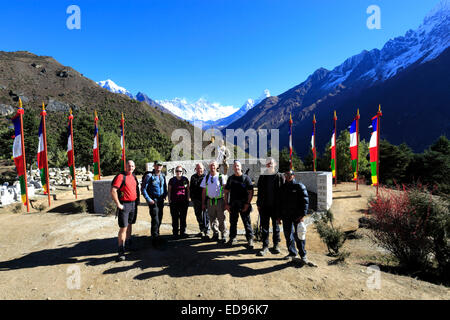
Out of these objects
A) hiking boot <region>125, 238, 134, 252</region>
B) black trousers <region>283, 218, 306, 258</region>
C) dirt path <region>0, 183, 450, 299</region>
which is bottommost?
A: dirt path <region>0, 183, 450, 299</region>

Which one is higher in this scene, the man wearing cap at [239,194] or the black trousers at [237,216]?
the man wearing cap at [239,194]

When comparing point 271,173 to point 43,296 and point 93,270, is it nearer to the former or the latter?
point 93,270

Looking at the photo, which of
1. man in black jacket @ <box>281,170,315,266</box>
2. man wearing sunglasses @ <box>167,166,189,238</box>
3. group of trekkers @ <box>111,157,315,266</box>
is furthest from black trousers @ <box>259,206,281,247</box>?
man wearing sunglasses @ <box>167,166,189,238</box>

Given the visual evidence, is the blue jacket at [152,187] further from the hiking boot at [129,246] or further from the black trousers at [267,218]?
the black trousers at [267,218]

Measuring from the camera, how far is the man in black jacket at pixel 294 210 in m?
4.09

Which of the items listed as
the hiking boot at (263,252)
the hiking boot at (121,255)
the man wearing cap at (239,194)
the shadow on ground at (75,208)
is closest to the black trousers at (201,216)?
the man wearing cap at (239,194)

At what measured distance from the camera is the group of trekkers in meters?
4.20

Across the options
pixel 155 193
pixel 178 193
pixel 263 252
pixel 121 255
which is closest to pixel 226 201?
pixel 178 193

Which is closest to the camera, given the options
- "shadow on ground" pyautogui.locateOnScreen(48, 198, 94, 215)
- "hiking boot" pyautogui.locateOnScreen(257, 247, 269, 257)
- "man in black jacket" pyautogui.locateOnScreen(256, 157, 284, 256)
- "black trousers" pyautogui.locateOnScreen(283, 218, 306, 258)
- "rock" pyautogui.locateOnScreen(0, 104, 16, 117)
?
"black trousers" pyautogui.locateOnScreen(283, 218, 306, 258)

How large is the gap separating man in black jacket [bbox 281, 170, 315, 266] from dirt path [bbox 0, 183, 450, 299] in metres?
0.40

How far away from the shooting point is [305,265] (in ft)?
13.6

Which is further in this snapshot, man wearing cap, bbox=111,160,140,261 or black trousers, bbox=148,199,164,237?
black trousers, bbox=148,199,164,237

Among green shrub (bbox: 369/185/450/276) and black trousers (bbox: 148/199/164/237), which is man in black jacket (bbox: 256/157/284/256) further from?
green shrub (bbox: 369/185/450/276)

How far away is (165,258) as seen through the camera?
14.9ft
